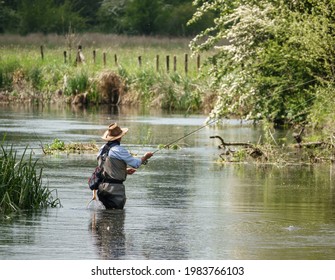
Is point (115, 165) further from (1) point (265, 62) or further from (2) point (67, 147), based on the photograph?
(1) point (265, 62)

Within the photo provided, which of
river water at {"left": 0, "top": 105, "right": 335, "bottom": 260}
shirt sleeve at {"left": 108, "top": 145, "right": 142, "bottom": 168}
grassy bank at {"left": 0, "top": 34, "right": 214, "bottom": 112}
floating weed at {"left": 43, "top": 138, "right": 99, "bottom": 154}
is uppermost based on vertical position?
shirt sleeve at {"left": 108, "top": 145, "right": 142, "bottom": 168}

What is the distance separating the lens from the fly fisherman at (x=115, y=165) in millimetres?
17062

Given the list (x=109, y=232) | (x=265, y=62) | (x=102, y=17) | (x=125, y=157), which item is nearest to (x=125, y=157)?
(x=125, y=157)

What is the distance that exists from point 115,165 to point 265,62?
1203 centimetres

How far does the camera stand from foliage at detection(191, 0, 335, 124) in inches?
1081

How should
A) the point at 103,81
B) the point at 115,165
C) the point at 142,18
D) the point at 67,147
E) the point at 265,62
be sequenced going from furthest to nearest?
the point at 142,18, the point at 103,81, the point at 265,62, the point at 67,147, the point at 115,165

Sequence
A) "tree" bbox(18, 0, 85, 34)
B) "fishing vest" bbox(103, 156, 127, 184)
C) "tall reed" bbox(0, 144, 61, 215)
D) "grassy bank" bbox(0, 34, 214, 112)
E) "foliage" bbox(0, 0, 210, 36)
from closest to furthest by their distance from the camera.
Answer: "tall reed" bbox(0, 144, 61, 215) → "fishing vest" bbox(103, 156, 127, 184) → "grassy bank" bbox(0, 34, 214, 112) → "tree" bbox(18, 0, 85, 34) → "foliage" bbox(0, 0, 210, 36)

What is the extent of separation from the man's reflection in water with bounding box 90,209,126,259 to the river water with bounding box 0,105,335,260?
0.04ft

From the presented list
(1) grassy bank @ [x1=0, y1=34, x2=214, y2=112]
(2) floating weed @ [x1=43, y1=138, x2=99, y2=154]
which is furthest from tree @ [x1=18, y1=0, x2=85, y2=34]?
(2) floating weed @ [x1=43, y1=138, x2=99, y2=154]

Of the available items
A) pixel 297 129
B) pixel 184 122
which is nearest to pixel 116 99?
pixel 184 122

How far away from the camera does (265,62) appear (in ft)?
94.0

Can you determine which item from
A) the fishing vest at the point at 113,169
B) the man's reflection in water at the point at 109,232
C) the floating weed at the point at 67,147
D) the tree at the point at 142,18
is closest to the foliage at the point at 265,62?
the floating weed at the point at 67,147

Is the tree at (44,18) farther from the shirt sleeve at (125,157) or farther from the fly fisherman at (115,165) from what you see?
the shirt sleeve at (125,157)

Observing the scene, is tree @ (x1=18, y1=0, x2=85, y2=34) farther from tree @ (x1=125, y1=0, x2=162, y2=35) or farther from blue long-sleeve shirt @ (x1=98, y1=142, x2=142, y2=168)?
blue long-sleeve shirt @ (x1=98, y1=142, x2=142, y2=168)
